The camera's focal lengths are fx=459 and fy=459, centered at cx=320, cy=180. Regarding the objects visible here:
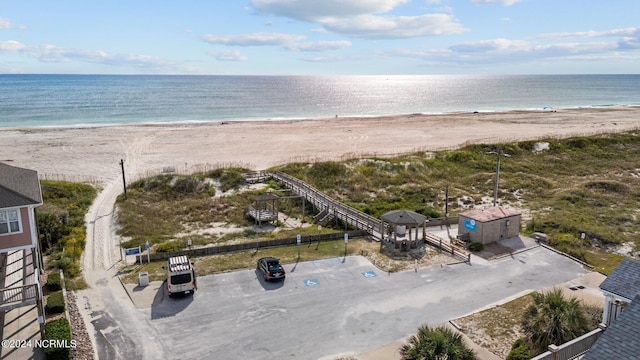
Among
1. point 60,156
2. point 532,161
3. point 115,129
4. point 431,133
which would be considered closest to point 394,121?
point 431,133

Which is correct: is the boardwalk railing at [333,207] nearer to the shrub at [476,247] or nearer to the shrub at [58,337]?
the shrub at [476,247]

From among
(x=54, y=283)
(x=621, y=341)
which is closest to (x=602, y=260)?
(x=621, y=341)

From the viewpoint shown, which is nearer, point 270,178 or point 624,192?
point 624,192

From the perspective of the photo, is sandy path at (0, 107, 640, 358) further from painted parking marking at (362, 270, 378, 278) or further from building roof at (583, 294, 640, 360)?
building roof at (583, 294, 640, 360)

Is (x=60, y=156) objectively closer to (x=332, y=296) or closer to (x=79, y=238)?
(x=79, y=238)

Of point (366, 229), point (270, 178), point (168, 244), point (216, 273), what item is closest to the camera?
point (216, 273)

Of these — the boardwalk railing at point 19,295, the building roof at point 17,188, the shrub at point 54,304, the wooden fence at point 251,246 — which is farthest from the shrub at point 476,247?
the building roof at point 17,188

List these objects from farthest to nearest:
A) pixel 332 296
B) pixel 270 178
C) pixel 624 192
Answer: pixel 270 178 → pixel 624 192 → pixel 332 296
